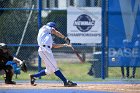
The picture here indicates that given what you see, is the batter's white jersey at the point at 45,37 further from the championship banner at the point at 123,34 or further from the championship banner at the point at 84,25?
the championship banner at the point at 123,34

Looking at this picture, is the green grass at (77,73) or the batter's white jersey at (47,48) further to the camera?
the green grass at (77,73)

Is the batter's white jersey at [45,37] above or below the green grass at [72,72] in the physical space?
above

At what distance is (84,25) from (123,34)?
4.39 ft

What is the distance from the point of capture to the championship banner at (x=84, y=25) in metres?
17.6

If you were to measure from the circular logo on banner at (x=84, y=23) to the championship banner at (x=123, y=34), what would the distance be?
636mm

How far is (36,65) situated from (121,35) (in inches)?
136

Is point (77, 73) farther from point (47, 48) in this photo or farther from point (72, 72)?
point (47, 48)

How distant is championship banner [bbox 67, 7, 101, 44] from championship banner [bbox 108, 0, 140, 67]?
43 cm

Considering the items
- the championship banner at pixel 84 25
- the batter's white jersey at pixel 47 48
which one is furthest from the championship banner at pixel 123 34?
the batter's white jersey at pixel 47 48

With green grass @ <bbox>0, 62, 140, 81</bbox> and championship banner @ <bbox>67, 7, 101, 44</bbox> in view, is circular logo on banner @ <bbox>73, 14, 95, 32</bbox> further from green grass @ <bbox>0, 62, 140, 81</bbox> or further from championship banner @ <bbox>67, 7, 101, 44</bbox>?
green grass @ <bbox>0, 62, 140, 81</bbox>

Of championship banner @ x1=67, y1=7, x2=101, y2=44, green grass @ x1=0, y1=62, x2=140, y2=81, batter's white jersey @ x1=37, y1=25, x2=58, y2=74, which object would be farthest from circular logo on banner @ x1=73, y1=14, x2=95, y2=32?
batter's white jersey @ x1=37, y1=25, x2=58, y2=74

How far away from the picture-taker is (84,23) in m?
17.7

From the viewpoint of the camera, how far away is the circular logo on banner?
17.6 m

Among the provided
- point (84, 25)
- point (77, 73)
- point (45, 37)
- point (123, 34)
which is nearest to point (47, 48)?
point (45, 37)
